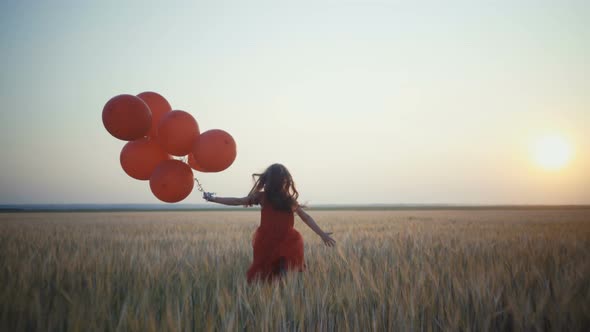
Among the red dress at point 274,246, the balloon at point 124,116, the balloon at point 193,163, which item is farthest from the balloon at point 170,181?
the red dress at point 274,246

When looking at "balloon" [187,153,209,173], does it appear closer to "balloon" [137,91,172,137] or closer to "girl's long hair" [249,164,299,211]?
"balloon" [137,91,172,137]

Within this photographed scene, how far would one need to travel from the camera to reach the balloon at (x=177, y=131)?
342 centimetres

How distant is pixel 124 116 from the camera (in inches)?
126

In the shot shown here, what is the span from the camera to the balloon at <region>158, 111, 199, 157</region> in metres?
3.42

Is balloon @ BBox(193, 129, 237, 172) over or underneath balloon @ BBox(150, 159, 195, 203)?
over

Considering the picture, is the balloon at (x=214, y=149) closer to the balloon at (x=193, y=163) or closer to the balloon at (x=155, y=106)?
the balloon at (x=193, y=163)

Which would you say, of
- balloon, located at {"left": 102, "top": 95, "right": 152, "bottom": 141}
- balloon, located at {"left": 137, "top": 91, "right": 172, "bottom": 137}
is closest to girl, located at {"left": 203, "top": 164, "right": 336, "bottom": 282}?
balloon, located at {"left": 102, "top": 95, "right": 152, "bottom": 141}

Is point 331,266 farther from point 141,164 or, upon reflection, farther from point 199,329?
point 141,164

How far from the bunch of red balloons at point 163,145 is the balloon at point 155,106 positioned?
23 millimetres

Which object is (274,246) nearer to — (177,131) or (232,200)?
(232,200)

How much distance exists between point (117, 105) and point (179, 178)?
2.90 feet

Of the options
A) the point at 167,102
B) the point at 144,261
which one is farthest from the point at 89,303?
the point at 167,102

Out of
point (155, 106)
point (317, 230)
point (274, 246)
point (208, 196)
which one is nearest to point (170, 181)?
point (208, 196)

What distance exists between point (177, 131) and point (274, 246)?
1498mm
